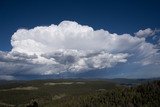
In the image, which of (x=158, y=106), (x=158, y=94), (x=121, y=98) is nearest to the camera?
(x=158, y=106)

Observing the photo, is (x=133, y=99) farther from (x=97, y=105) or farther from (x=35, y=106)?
(x=35, y=106)

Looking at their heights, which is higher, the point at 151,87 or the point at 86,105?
the point at 151,87

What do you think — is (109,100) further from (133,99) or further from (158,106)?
(158,106)

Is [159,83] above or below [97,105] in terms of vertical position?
above

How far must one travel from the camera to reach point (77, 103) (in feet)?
561

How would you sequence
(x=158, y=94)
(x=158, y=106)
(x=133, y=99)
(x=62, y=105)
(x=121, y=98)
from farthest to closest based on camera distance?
1. (x=62, y=105)
2. (x=121, y=98)
3. (x=133, y=99)
4. (x=158, y=94)
5. (x=158, y=106)

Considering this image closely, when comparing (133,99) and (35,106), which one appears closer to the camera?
(133,99)

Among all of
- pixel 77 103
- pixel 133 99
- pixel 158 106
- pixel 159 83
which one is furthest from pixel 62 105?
pixel 158 106

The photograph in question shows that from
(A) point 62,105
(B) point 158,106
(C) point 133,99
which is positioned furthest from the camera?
(A) point 62,105

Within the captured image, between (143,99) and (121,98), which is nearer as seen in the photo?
(143,99)

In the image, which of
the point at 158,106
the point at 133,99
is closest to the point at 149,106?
the point at 158,106

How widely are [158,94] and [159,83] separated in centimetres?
1993

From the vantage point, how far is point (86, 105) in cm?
16088

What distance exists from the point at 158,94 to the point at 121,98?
96.6 ft
